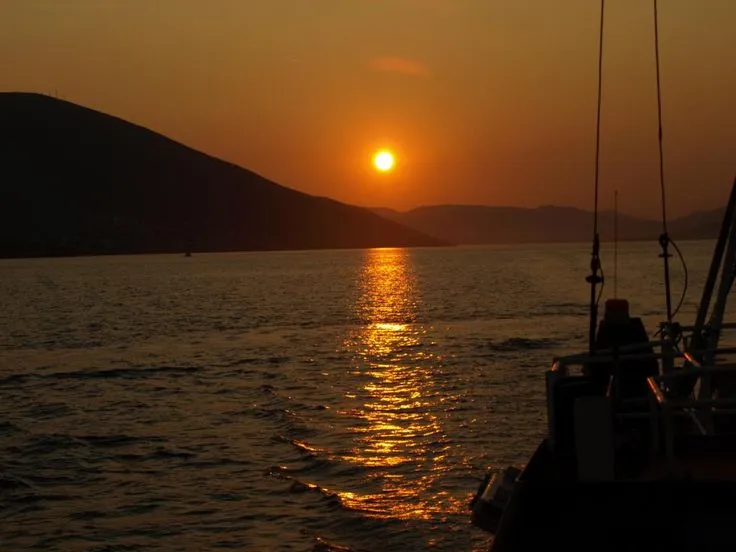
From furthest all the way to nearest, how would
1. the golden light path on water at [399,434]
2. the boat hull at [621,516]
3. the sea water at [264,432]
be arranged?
the golden light path on water at [399,434]
the sea water at [264,432]
the boat hull at [621,516]

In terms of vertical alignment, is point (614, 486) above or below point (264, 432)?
above

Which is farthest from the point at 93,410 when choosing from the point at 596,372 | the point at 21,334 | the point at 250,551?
the point at 21,334

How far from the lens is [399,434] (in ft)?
70.3

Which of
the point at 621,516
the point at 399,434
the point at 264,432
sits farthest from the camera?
the point at 264,432

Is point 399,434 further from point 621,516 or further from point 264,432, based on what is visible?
point 621,516

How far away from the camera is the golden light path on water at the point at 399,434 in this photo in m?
15.9

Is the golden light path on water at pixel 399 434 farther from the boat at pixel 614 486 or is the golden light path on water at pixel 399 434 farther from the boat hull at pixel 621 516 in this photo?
the boat hull at pixel 621 516

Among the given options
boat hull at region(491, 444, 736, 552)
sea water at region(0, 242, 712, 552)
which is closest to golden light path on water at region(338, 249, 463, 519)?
sea water at region(0, 242, 712, 552)

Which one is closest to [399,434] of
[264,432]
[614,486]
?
[264,432]

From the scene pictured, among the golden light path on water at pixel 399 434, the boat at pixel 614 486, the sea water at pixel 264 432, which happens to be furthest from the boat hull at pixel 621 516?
the golden light path on water at pixel 399 434

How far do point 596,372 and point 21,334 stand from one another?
44.8 metres

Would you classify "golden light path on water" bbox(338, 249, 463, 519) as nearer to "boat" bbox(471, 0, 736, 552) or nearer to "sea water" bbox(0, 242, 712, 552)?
"sea water" bbox(0, 242, 712, 552)

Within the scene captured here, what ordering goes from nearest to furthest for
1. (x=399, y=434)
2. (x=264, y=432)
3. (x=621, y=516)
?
(x=621, y=516) < (x=399, y=434) < (x=264, y=432)

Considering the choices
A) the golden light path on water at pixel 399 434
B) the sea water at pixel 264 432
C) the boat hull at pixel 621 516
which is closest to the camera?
the boat hull at pixel 621 516
